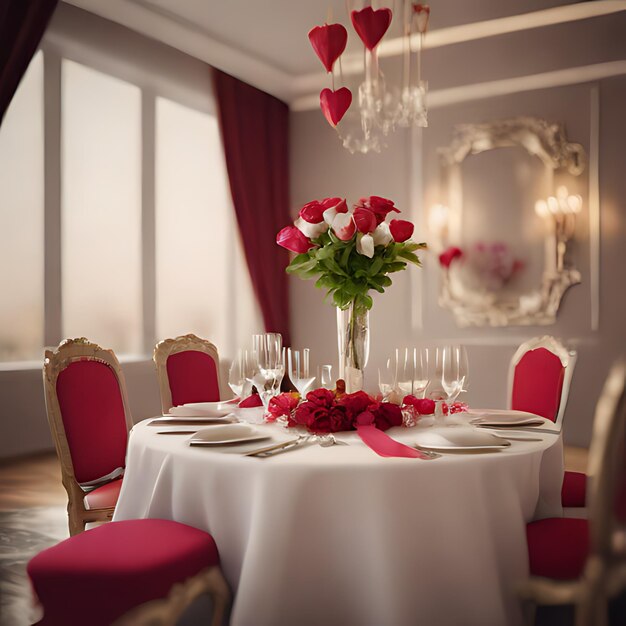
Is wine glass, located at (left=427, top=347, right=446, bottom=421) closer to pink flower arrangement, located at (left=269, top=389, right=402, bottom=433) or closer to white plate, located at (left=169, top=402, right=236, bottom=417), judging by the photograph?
pink flower arrangement, located at (left=269, top=389, right=402, bottom=433)

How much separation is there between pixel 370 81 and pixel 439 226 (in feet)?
7.48

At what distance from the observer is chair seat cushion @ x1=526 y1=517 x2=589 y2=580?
1.92m

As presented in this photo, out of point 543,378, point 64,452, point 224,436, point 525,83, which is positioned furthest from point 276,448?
point 525,83

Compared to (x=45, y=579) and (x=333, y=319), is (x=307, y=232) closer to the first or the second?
(x=45, y=579)

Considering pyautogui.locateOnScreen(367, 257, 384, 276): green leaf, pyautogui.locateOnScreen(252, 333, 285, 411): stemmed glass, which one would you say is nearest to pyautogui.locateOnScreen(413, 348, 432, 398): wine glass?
pyautogui.locateOnScreen(367, 257, 384, 276): green leaf

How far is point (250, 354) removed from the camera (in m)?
2.34

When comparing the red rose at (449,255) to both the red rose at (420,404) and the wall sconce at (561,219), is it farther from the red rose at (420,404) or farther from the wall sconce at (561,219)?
the red rose at (420,404)

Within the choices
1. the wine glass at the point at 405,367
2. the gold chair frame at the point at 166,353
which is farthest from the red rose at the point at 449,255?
the wine glass at the point at 405,367

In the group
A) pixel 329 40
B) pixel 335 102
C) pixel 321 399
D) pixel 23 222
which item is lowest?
pixel 321 399

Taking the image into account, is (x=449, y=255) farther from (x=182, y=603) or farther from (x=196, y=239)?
(x=182, y=603)

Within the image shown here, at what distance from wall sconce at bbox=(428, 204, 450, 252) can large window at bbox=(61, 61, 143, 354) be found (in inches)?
105

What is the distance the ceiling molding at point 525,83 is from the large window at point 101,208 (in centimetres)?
280

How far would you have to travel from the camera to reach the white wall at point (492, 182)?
575 centimetres

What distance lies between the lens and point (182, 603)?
5.74ft
